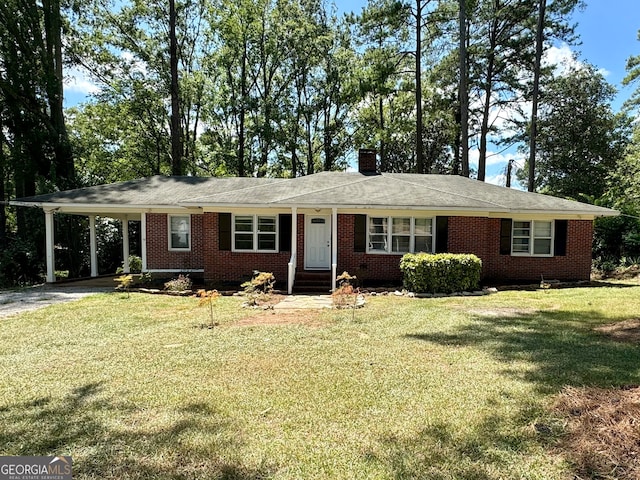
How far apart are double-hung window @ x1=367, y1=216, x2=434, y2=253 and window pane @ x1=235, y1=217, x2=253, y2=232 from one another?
13.5ft

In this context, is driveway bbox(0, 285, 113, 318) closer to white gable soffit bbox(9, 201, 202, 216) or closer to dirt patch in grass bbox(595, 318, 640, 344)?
white gable soffit bbox(9, 201, 202, 216)

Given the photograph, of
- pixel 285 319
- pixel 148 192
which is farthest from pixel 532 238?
pixel 148 192

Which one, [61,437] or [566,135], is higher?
[566,135]

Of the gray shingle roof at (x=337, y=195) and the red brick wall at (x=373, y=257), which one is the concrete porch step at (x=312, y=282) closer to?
the red brick wall at (x=373, y=257)

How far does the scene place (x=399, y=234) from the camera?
42.0 ft

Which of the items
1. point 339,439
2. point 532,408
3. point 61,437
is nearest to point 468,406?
point 532,408

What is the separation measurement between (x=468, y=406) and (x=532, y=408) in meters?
0.59

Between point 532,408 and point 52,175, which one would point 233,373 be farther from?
point 52,175

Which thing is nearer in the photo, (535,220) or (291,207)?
(291,207)

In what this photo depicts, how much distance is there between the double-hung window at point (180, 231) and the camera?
13.8m

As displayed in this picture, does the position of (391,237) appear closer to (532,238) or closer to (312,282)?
(312,282)

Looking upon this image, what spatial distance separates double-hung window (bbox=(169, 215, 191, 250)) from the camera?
1384 cm

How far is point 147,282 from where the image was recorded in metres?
12.8

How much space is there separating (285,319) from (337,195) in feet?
18.8
